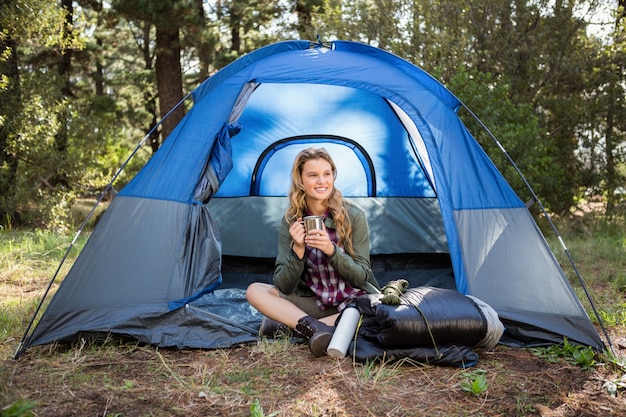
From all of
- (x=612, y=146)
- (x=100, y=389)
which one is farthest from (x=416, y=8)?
(x=100, y=389)

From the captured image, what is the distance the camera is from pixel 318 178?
114 inches

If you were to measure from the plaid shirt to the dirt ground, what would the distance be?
0.92 feet

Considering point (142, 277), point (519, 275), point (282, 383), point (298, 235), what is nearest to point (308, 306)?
point (298, 235)

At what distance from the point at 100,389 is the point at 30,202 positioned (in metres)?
5.43

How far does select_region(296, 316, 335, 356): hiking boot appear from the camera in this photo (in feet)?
8.58

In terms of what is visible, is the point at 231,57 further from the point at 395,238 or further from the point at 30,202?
the point at 395,238

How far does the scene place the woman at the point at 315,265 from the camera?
112 inches

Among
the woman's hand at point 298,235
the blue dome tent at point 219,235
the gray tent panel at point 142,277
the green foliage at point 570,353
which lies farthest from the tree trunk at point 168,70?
the green foliage at point 570,353

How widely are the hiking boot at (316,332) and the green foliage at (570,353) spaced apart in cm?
101

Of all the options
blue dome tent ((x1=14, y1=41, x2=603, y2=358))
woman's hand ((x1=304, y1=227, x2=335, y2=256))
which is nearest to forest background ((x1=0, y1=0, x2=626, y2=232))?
blue dome tent ((x1=14, y1=41, x2=603, y2=358))

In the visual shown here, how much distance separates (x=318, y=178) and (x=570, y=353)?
145cm

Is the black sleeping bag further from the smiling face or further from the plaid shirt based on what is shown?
the smiling face

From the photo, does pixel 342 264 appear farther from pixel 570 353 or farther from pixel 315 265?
pixel 570 353

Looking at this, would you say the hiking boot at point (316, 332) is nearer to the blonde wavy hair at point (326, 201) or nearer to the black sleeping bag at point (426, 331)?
the black sleeping bag at point (426, 331)
